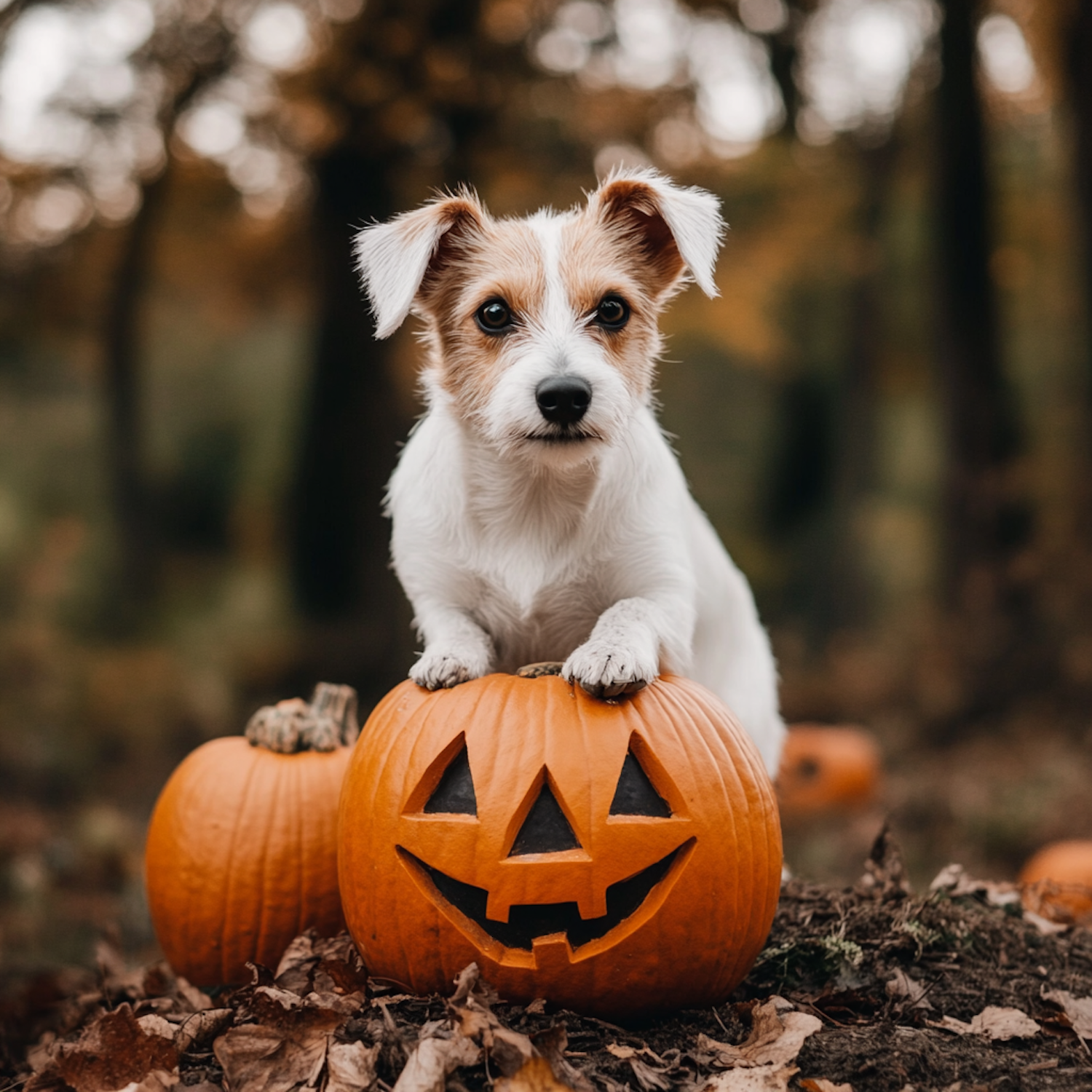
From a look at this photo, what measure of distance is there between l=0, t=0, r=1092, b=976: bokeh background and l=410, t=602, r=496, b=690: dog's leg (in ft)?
13.4

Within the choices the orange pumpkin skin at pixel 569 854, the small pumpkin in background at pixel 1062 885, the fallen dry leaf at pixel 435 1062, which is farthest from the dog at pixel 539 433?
the small pumpkin in background at pixel 1062 885

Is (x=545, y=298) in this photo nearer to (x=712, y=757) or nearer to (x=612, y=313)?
(x=612, y=313)

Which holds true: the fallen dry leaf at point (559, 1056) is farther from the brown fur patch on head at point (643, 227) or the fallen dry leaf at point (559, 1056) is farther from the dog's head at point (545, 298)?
the brown fur patch on head at point (643, 227)

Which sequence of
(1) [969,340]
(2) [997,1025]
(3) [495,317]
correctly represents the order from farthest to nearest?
(1) [969,340], (3) [495,317], (2) [997,1025]

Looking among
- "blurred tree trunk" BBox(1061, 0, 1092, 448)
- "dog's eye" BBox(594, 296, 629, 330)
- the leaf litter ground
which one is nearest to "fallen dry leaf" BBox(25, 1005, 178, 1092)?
the leaf litter ground

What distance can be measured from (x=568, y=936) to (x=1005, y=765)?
6784mm

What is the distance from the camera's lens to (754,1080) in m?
2.34

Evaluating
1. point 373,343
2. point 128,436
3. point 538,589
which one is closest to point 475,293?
point 538,589

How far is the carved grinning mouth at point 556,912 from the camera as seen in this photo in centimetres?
269

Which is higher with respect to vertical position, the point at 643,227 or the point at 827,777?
the point at 643,227

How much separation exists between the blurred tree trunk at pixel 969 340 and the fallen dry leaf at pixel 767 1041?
8.14 meters

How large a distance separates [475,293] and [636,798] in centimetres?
167

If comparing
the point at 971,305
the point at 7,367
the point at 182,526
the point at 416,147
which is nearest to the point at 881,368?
the point at 971,305

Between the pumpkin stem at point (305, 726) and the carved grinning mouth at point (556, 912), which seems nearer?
the carved grinning mouth at point (556, 912)
